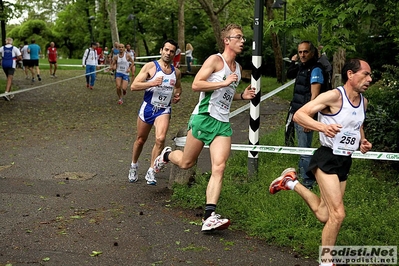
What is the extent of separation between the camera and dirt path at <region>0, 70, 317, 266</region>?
595 centimetres

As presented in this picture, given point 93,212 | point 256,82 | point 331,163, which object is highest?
point 256,82

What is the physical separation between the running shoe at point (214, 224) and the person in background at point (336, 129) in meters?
1.29

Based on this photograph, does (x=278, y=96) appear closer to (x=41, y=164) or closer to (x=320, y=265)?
(x=41, y=164)

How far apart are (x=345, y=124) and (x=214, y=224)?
183 centimetres

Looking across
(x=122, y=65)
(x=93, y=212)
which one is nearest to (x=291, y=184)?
(x=93, y=212)

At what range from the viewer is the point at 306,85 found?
8.90m

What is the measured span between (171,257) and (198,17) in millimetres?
48793

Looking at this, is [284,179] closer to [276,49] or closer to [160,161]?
[160,161]

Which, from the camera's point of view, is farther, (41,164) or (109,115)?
(109,115)

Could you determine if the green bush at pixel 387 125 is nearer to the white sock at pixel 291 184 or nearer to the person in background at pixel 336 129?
the white sock at pixel 291 184

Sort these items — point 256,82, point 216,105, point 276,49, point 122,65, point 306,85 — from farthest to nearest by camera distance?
1. point 276,49
2. point 122,65
3. point 306,85
4. point 256,82
5. point 216,105

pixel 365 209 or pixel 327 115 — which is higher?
pixel 327 115

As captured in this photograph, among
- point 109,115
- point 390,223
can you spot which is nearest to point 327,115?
point 390,223

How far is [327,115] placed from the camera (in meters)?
5.50
